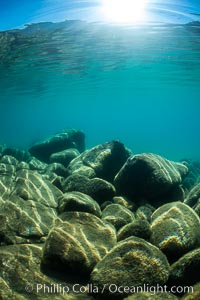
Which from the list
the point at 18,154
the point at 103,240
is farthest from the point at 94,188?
the point at 18,154

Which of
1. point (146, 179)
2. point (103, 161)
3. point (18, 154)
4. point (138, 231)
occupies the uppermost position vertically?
point (18, 154)

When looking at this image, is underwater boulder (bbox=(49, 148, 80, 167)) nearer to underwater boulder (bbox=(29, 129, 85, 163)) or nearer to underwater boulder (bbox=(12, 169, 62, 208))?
underwater boulder (bbox=(29, 129, 85, 163))

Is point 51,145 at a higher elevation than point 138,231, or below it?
higher

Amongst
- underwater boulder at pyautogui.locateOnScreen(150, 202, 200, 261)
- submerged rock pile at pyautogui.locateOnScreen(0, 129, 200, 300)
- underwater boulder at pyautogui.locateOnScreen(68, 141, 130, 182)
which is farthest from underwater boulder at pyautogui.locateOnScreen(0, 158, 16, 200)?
underwater boulder at pyautogui.locateOnScreen(150, 202, 200, 261)

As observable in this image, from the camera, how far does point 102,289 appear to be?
4355mm

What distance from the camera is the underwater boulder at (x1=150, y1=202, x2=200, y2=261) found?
17.7 feet

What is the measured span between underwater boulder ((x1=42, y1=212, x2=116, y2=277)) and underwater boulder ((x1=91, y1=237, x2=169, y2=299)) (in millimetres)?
440

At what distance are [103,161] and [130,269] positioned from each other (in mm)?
6962

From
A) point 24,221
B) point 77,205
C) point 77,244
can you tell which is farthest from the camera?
point 77,205

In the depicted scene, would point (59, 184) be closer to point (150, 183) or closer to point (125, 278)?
point (150, 183)

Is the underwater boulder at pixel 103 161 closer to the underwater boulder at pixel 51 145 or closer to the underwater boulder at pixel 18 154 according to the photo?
the underwater boulder at pixel 18 154

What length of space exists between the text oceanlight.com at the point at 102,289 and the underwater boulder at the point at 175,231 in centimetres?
94

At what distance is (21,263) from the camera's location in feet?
15.5

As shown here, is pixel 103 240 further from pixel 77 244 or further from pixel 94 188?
pixel 94 188
